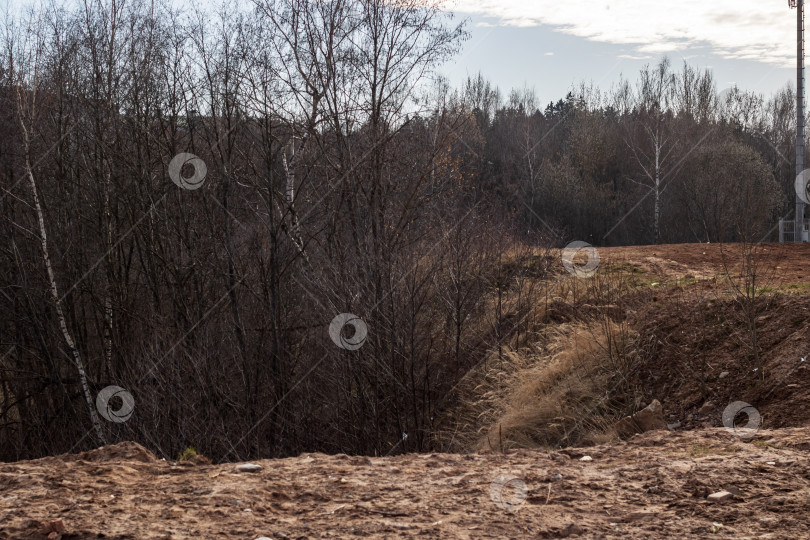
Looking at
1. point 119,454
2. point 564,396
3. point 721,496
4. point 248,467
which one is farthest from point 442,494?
point 564,396

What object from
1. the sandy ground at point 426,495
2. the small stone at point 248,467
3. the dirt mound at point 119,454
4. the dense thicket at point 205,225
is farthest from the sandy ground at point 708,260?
the dirt mound at point 119,454

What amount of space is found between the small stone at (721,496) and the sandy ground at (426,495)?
0.03m

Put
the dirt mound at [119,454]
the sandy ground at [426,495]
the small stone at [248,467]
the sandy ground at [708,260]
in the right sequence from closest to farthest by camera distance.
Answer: the sandy ground at [426,495]
the small stone at [248,467]
the dirt mound at [119,454]
the sandy ground at [708,260]

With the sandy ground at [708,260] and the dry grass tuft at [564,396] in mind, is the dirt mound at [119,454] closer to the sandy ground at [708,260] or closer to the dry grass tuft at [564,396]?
the dry grass tuft at [564,396]

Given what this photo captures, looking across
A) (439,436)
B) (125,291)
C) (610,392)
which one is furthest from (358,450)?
(125,291)

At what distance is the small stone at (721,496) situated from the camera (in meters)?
3.09

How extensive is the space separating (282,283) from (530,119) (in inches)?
1654

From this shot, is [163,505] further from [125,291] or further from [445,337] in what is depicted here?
[125,291]

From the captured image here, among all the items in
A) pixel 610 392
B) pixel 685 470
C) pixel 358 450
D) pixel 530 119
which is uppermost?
pixel 530 119

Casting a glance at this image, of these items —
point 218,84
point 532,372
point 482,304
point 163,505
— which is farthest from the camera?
point 218,84

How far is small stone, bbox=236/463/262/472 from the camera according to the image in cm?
365

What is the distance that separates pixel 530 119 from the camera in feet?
177

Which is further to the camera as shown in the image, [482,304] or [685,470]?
[482,304]

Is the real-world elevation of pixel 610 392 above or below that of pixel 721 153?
below
